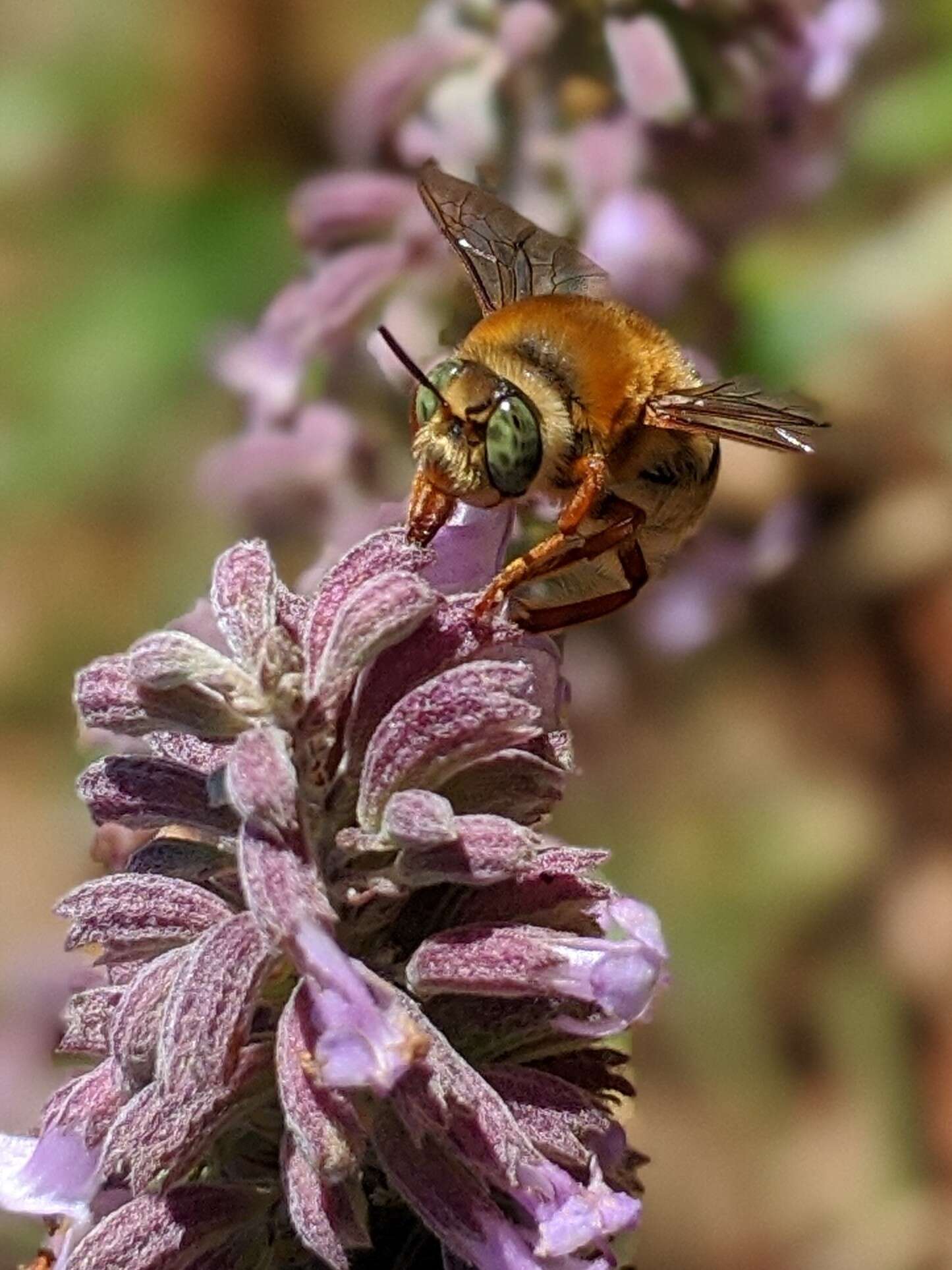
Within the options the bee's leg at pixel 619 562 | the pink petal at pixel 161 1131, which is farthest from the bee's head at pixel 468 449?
the pink petal at pixel 161 1131

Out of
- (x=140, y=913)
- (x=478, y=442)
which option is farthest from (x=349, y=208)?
(x=140, y=913)

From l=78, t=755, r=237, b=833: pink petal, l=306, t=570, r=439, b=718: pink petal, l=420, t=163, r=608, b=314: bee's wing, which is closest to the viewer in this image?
l=306, t=570, r=439, b=718: pink petal

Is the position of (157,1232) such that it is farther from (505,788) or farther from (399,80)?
(399,80)

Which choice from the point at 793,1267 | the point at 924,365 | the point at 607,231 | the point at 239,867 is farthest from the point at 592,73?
the point at 793,1267

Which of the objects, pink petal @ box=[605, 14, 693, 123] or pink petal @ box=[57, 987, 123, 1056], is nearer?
pink petal @ box=[57, 987, 123, 1056]

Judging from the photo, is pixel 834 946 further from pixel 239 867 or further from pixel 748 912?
pixel 239 867

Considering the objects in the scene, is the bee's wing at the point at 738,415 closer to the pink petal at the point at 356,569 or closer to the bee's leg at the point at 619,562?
the bee's leg at the point at 619,562

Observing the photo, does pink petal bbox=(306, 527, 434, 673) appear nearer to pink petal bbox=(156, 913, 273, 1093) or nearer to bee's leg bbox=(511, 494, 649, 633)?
bee's leg bbox=(511, 494, 649, 633)

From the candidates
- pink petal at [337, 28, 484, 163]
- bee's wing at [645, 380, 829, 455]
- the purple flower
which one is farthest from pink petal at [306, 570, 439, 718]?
pink petal at [337, 28, 484, 163]
